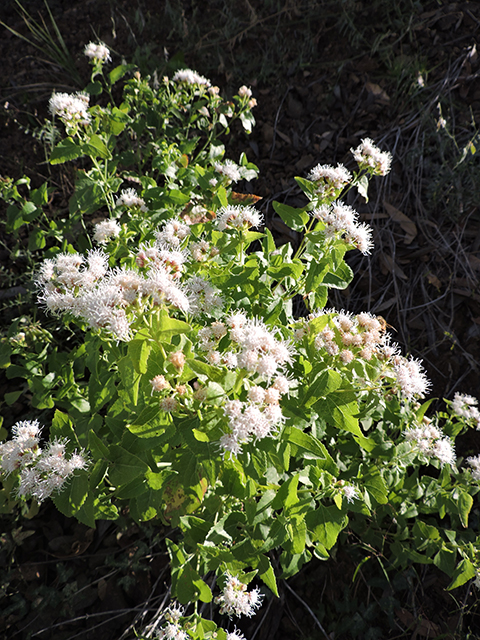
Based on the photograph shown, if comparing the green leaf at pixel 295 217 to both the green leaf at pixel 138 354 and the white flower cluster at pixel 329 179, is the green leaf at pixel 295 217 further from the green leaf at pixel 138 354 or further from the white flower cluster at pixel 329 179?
the green leaf at pixel 138 354

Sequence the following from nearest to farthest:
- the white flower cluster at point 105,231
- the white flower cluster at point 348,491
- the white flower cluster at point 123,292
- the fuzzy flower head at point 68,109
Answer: the white flower cluster at point 123,292
the white flower cluster at point 348,491
the fuzzy flower head at point 68,109
the white flower cluster at point 105,231

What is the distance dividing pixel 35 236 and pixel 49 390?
1006 millimetres

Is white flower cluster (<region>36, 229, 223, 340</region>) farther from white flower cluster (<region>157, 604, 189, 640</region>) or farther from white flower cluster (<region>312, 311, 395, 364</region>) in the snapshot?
white flower cluster (<region>157, 604, 189, 640</region>)

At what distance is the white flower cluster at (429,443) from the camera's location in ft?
7.05

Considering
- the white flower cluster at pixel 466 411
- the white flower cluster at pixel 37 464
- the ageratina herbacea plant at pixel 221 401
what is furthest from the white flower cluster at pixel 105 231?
the white flower cluster at pixel 466 411

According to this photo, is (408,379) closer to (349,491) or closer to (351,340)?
(351,340)

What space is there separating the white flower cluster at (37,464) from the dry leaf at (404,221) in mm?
3049

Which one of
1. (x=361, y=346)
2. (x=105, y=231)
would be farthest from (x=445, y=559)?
(x=105, y=231)

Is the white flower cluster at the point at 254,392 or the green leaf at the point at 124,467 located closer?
the white flower cluster at the point at 254,392

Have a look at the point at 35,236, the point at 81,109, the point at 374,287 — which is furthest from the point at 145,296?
the point at 374,287

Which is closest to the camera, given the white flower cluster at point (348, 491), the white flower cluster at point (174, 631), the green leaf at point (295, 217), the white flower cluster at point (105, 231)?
the white flower cluster at point (174, 631)

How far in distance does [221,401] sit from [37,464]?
2.72 feet

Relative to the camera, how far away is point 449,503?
7.13 feet

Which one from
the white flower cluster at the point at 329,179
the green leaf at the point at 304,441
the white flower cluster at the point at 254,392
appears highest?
the white flower cluster at the point at 329,179
